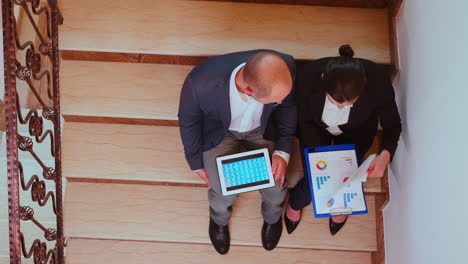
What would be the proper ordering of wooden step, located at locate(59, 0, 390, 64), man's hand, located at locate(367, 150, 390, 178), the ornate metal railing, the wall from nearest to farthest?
the wall → the ornate metal railing → man's hand, located at locate(367, 150, 390, 178) → wooden step, located at locate(59, 0, 390, 64)

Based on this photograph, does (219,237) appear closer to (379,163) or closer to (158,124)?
(158,124)

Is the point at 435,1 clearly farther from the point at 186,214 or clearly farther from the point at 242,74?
the point at 186,214

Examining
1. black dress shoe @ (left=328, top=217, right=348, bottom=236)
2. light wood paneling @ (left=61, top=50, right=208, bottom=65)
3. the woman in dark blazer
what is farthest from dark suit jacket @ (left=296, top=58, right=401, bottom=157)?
light wood paneling @ (left=61, top=50, right=208, bottom=65)

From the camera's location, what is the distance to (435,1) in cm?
201

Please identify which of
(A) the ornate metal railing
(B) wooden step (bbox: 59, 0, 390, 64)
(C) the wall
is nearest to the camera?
(C) the wall

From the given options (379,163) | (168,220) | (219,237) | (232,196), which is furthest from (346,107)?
(168,220)

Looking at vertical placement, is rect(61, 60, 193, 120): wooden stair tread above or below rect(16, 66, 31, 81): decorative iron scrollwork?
below

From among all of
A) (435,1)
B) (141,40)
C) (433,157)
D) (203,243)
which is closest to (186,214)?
(203,243)

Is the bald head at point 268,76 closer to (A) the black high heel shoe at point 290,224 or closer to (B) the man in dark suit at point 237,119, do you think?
(B) the man in dark suit at point 237,119

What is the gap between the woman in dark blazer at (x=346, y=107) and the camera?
1969 millimetres

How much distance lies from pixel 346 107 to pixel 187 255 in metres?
1.28

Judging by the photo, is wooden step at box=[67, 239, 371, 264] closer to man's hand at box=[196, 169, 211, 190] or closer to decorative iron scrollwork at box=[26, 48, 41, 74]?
man's hand at box=[196, 169, 211, 190]

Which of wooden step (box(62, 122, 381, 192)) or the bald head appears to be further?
wooden step (box(62, 122, 381, 192))

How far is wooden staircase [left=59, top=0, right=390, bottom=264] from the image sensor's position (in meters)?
2.68
